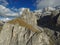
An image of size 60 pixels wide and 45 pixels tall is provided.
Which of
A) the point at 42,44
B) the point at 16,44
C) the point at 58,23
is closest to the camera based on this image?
the point at 42,44

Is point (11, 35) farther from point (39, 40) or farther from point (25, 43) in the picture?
point (39, 40)

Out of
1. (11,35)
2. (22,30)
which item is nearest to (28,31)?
(22,30)

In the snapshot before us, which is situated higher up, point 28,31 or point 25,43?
point 28,31

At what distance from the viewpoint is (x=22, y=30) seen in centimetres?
5566

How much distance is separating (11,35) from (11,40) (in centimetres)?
167

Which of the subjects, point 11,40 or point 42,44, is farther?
point 11,40

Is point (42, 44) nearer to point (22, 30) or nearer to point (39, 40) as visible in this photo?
point (39, 40)

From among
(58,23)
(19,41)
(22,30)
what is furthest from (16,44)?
(58,23)

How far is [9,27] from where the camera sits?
182ft

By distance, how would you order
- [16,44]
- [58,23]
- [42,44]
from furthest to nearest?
[58,23], [16,44], [42,44]

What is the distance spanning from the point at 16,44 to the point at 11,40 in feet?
7.10

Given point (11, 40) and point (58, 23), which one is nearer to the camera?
point (11, 40)

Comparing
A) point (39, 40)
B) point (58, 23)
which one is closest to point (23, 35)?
point (39, 40)

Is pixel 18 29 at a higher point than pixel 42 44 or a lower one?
higher
